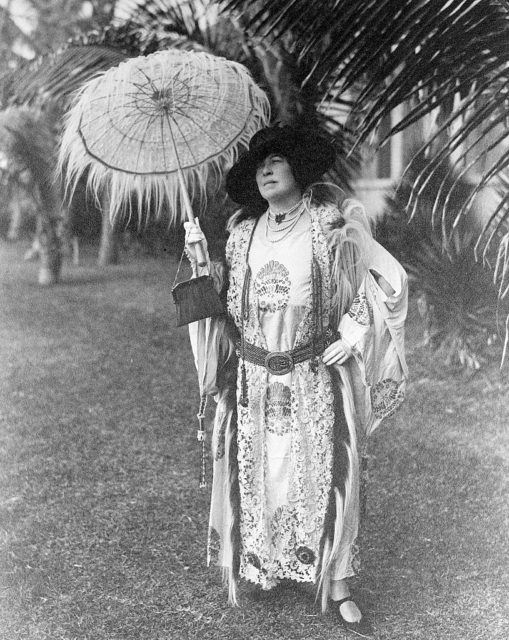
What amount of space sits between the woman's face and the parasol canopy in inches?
8.5

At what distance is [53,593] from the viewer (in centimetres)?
254

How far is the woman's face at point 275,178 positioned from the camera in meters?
2.13

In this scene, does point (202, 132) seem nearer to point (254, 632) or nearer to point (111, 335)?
point (254, 632)

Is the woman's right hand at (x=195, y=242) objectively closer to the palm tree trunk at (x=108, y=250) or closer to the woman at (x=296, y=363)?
the woman at (x=296, y=363)

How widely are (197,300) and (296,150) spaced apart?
0.56 m

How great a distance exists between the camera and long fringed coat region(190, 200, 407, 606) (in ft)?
7.02

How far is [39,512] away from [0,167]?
5.42 metres

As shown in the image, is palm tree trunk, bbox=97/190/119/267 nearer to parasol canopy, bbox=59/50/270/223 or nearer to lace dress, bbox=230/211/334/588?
parasol canopy, bbox=59/50/270/223

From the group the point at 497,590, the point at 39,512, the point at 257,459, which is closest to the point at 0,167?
the point at 39,512

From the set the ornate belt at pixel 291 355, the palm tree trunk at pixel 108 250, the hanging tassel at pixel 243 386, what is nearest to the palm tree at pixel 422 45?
the ornate belt at pixel 291 355

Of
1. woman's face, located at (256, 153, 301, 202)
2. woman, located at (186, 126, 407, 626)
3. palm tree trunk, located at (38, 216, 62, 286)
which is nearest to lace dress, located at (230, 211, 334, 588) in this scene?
woman, located at (186, 126, 407, 626)

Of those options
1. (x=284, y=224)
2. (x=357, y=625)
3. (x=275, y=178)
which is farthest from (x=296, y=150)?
(x=357, y=625)

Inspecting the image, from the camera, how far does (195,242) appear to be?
211cm

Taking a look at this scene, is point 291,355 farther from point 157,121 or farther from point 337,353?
point 157,121
